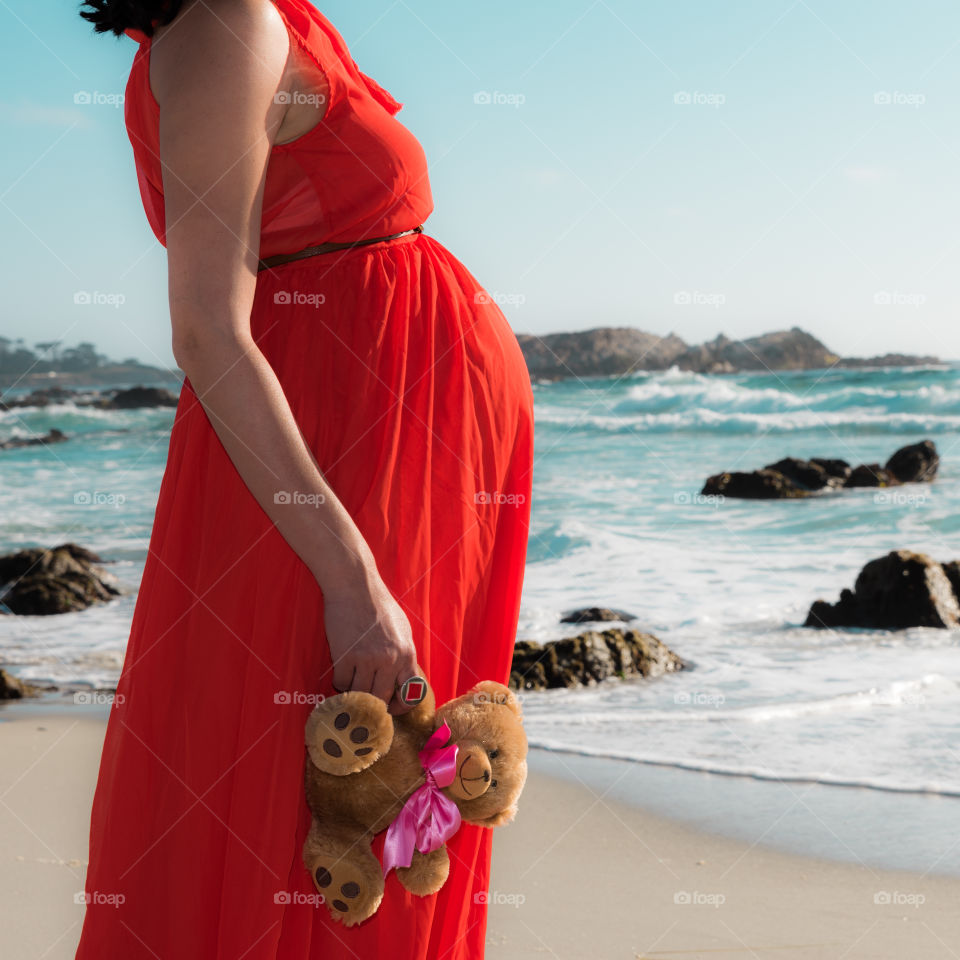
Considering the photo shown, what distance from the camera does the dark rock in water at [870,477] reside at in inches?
547

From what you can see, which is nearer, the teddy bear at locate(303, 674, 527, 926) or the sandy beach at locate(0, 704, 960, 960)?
the teddy bear at locate(303, 674, 527, 926)

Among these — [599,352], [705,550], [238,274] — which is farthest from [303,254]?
[599,352]

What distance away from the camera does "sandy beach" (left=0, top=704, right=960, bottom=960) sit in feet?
8.34

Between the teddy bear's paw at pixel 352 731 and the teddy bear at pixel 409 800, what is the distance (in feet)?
0.11

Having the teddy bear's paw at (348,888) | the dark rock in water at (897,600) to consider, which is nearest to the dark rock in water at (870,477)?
A: the dark rock in water at (897,600)

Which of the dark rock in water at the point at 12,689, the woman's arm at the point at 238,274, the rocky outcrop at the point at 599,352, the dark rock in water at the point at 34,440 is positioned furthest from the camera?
the rocky outcrop at the point at 599,352

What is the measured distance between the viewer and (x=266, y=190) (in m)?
1.17

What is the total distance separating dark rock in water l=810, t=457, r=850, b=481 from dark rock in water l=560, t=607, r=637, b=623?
7.41m

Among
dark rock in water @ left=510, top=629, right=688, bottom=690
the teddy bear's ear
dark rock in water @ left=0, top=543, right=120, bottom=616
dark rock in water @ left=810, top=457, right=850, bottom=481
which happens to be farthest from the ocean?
the teddy bear's ear

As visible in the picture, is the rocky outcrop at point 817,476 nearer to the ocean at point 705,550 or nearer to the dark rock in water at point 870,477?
the dark rock in water at point 870,477

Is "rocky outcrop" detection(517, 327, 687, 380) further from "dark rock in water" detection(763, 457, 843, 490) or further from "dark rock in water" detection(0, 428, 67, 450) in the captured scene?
"dark rock in water" detection(0, 428, 67, 450)

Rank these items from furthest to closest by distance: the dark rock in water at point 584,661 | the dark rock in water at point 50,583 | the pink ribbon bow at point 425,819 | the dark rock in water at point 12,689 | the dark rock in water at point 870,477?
the dark rock in water at point 870,477
the dark rock in water at point 50,583
the dark rock in water at point 584,661
the dark rock in water at point 12,689
the pink ribbon bow at point 425,819

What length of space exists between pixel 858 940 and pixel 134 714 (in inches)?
81.0

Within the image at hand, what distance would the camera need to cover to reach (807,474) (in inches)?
525
